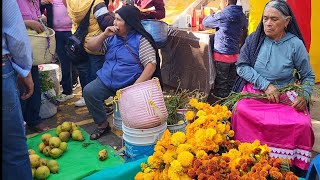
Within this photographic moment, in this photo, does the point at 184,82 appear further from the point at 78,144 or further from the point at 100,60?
the point at 78,144

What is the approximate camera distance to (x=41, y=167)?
340cm

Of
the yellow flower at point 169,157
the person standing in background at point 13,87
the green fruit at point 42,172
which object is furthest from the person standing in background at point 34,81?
the yellow flower at point 169,157

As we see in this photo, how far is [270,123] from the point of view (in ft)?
10.00

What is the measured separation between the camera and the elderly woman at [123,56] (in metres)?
3.95

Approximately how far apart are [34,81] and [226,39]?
7.82ft

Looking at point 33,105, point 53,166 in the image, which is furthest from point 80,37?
point 53,166

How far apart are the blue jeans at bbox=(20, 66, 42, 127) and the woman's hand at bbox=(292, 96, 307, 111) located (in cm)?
274

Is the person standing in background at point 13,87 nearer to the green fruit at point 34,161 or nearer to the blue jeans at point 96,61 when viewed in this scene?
the green fruit at point 34,161

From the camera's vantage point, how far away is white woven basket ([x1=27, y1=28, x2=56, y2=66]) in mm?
3681

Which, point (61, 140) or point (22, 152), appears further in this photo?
point (61, 140)

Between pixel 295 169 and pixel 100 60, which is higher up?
pixel 100 60

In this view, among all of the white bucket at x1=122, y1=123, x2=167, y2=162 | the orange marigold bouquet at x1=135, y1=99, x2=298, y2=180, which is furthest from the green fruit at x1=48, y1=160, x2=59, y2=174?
the orange marigold bouquet at x1=135, y1=99, x2=298, y2=180

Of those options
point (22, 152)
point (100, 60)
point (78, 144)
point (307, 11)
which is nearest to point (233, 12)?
point (307, 11)

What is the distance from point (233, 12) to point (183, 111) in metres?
1.57
